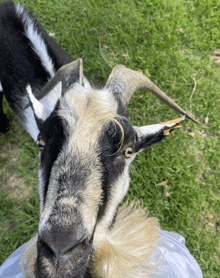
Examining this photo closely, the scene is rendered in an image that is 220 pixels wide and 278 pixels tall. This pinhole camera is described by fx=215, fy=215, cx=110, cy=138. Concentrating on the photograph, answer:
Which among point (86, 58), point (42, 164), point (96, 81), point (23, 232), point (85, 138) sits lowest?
point (23, 232)

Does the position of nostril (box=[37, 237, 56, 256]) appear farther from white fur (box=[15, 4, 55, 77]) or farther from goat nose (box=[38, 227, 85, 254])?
white fur (box=[15, 4, 55, 77])

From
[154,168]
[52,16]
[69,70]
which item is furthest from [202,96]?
[52,16]

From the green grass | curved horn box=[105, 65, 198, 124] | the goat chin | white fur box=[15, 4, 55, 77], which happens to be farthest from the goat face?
the green grass

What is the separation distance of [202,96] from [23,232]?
450 centimetres

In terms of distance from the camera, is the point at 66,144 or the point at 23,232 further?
the point at 23,232

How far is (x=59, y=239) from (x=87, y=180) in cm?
43

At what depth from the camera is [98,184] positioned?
1.67 meters

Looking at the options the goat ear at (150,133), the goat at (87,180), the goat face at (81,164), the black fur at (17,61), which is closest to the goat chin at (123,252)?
the goat at (87,180)

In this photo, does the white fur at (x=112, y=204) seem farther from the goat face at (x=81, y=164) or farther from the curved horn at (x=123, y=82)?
the curved horn at (x=123, y=82)

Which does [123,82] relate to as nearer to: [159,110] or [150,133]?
[150,133]

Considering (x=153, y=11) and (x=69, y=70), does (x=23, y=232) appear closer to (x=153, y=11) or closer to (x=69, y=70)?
(x=69, y=70)

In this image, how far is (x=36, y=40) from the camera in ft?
11.4

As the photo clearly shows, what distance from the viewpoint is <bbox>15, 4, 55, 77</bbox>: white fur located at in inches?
133

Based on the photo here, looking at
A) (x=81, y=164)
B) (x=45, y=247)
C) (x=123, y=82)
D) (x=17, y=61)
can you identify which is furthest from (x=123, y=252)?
(x=17, y=61)
